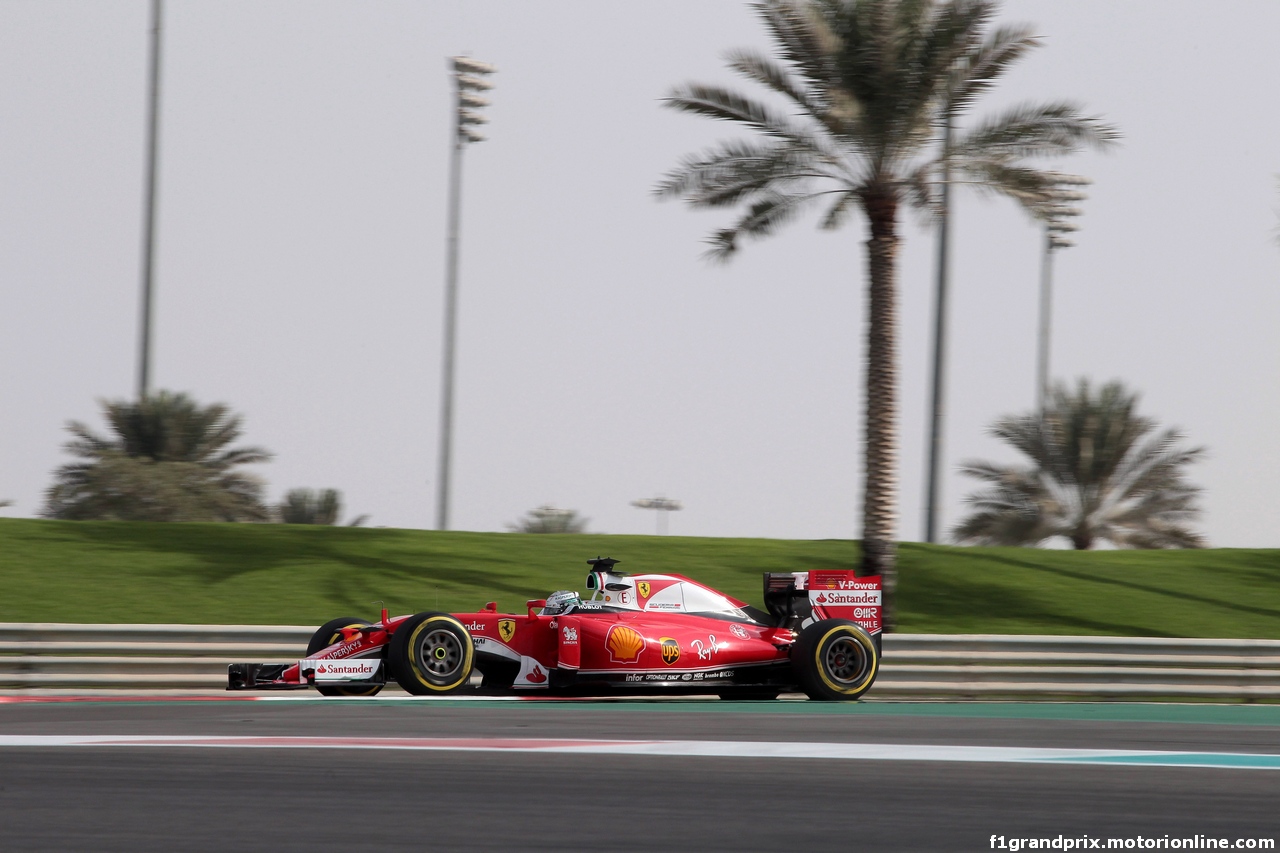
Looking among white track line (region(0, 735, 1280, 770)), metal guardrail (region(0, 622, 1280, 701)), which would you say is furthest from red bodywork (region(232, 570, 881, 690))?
white track line (region(0, 735, 1280, 770))

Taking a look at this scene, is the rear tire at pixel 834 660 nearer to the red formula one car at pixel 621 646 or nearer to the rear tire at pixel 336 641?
the red formula one car at pixel 621 646

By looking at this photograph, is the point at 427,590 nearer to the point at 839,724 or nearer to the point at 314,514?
the point at 839,724

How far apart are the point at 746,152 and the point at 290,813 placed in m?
14.8

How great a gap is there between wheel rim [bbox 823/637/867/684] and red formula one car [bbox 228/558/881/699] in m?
0.01

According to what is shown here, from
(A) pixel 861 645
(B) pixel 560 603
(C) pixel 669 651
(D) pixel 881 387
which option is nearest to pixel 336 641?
(B) pixel 560 603

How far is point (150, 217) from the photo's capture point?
24.2 metres

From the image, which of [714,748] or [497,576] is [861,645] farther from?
[497,576]

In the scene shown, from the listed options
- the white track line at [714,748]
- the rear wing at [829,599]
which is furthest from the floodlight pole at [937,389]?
the white track line at [714,748]

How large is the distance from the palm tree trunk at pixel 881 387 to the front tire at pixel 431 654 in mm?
7866

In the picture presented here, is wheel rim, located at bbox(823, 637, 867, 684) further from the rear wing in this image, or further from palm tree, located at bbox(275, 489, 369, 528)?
palm tree, located at bbox(275, 489, 369, 528)

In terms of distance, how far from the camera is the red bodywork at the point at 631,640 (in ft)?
38.1
